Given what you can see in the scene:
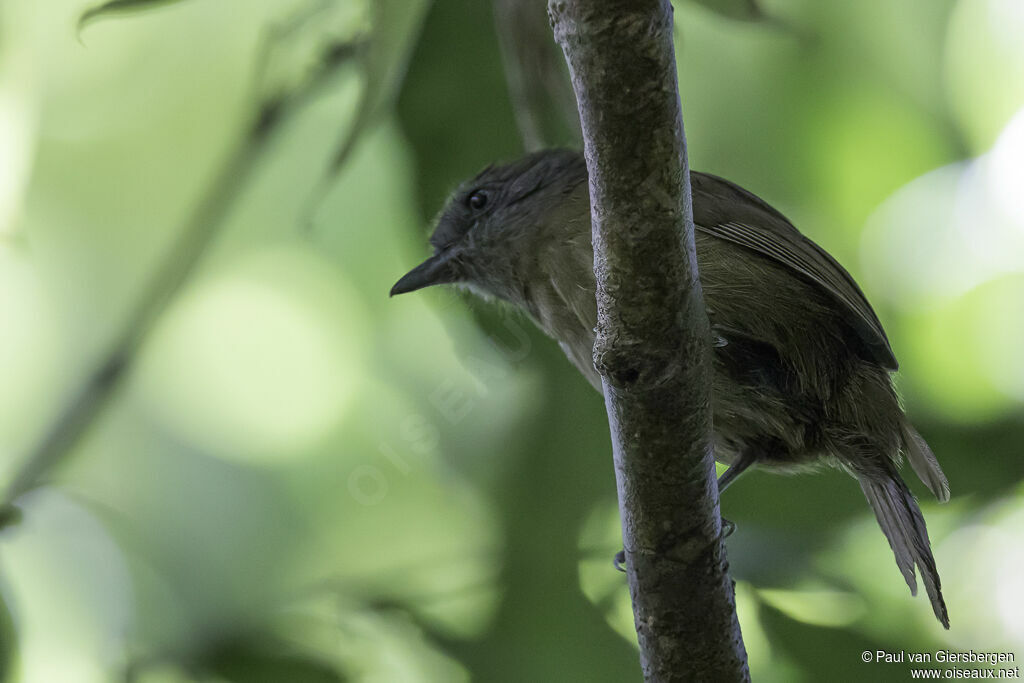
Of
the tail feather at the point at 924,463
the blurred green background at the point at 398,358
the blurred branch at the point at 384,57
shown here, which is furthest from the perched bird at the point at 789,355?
the blurred branch at the point at 384,57

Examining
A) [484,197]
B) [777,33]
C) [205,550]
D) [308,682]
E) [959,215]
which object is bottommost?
[308,682]

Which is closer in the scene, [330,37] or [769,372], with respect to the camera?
[769,372]

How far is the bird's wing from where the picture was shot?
2375mm

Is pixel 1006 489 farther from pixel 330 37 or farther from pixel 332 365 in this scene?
pixel 330 37

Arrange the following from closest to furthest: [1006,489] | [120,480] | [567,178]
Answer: [567,178] → [1006,489] → [120,480]

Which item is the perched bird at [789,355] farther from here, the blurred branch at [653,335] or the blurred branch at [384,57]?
the blurred branch at [384,57]

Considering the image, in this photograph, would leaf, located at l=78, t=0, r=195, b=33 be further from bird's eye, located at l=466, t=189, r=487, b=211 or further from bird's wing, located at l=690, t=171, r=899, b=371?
bird's wing, located at l=690, t=171, r=899, b=371

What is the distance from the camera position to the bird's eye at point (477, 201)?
3.08m

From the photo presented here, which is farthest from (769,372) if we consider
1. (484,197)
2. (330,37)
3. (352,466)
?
(330,37)

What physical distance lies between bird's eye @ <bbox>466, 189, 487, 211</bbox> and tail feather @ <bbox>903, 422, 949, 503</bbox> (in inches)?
57.0

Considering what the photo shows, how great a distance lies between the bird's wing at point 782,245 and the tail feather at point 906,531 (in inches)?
12.6

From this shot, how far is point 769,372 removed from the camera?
7.91ft

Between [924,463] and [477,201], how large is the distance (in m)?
1.55

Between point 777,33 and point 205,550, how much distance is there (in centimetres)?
296
